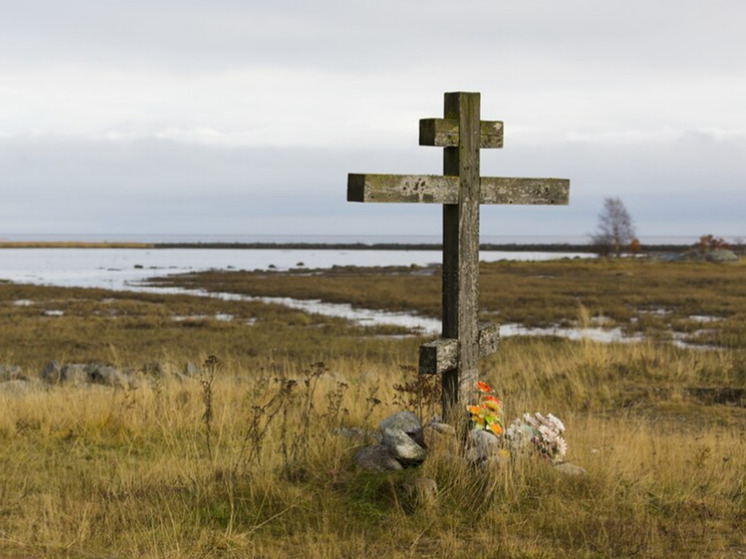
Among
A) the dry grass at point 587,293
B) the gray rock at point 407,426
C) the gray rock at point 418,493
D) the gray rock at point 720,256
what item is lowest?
the dry grass at point 587,293

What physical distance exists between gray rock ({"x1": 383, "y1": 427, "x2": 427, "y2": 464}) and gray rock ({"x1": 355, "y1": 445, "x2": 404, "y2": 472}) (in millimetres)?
46

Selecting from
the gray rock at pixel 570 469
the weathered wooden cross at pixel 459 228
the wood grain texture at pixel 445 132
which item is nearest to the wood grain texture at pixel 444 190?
the weathered wooden cross at pixel 459 228

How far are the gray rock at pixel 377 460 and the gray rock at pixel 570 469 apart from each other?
3.95 ft

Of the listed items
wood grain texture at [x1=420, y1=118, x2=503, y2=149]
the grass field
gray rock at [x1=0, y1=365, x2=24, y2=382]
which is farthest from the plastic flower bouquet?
gray rock at [x1=0, y1=365, x2=24, y2=382]

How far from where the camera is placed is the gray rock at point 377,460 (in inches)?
246

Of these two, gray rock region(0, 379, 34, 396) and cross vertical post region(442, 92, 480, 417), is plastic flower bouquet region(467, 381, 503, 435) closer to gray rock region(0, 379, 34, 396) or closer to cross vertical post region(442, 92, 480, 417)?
cross vertical post region(442, 92, 480, 417)

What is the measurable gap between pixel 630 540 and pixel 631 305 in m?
30.2

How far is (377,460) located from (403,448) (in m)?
0.24

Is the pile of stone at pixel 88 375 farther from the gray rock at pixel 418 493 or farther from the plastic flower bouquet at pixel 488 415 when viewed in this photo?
the gray rock at pixel 418 493

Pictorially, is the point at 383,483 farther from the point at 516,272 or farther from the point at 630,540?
the point at 516,272

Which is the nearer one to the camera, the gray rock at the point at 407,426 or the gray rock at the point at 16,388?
the gray rock at the point at 407,426

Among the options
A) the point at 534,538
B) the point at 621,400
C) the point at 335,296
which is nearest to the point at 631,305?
the point at 335,296

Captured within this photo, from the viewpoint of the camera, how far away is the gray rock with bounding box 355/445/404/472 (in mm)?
6258

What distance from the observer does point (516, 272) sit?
5997 centimetres
